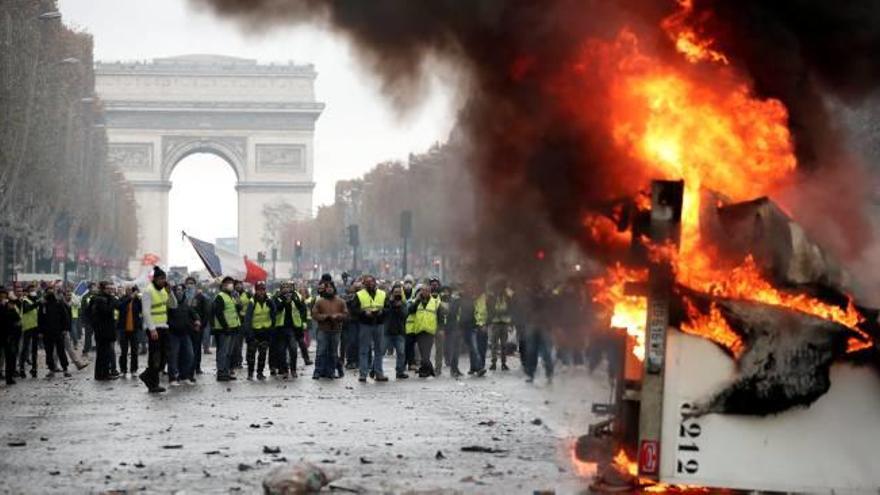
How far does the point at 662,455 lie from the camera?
9.28 meters

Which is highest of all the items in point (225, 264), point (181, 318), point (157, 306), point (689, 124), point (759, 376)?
point (689, 124)

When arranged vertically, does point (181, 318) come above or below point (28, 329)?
above

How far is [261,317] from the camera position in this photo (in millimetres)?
27766

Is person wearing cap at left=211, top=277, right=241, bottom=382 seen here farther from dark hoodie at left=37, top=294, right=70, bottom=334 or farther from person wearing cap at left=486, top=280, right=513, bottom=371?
person wearing cap at left=486, top=280, right=513, bottom=371

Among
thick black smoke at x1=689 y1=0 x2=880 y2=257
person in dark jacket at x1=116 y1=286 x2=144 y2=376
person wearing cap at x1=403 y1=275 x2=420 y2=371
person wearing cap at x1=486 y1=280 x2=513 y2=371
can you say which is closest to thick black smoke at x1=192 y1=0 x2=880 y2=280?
thick black smoke at x1=689 y1=0 x2=880 y2=257

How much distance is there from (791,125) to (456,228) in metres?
4.48

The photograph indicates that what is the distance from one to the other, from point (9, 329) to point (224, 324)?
3.17 m

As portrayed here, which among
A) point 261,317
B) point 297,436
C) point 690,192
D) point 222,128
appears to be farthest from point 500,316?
point 222,128

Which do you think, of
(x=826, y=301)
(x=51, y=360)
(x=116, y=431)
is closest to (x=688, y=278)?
(x=826, y=301)

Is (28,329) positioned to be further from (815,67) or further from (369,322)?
(815,67)

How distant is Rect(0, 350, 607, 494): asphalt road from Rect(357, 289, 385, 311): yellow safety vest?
1966mm

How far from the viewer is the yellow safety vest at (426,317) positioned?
89.1ft

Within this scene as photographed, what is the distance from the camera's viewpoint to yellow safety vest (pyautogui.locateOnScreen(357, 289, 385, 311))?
26328 millimetres

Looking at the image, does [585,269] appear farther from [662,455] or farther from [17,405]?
[17,405]
